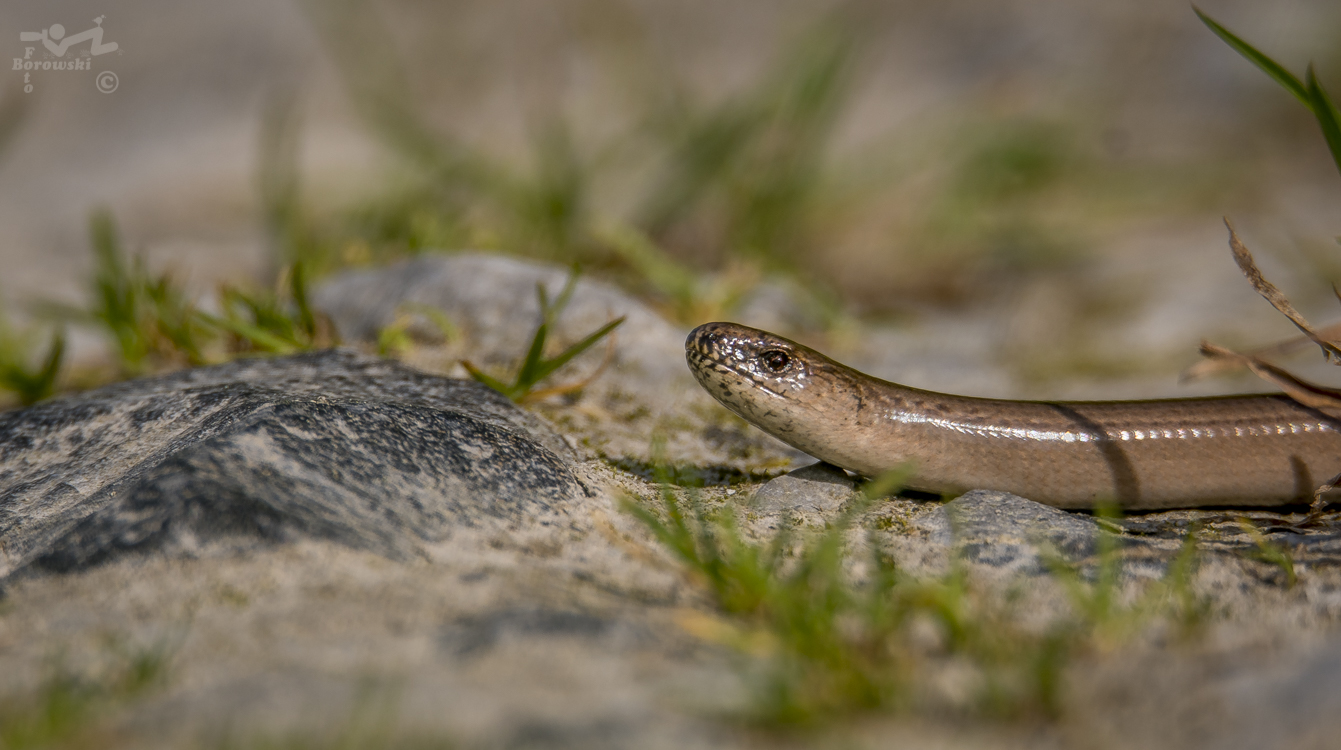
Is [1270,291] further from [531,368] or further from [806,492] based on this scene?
[531,368]

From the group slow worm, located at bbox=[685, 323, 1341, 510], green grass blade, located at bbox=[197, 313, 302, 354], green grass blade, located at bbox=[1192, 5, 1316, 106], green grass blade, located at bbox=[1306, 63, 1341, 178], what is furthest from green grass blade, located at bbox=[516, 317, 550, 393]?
green grass blade, located at bbox=[1306, 63, 1341, 178]

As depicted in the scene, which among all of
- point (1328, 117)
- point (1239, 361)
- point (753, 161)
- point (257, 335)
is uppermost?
point (753, 161)

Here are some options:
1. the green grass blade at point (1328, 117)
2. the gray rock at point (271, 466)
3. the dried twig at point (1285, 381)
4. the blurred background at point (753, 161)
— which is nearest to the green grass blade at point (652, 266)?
the blurred background at point (753, 161)

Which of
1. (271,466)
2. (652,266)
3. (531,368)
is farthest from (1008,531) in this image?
(652,266)

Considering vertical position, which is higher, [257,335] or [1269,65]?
[1269,65]

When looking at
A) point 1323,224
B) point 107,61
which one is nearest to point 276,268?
point 1323,224

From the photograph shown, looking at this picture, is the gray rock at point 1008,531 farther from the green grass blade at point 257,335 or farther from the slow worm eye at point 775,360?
the green grass blade at point 257,335
